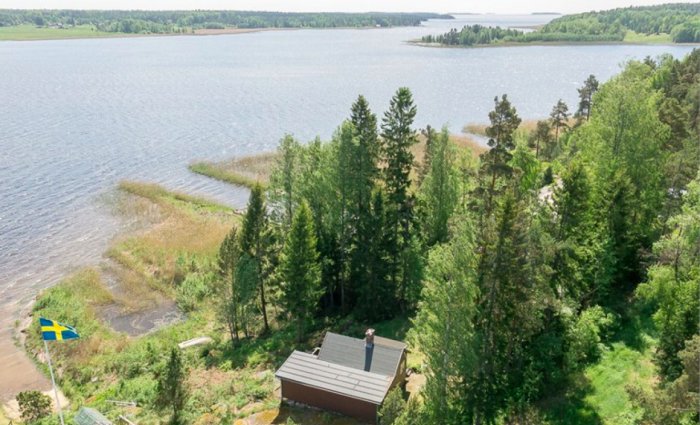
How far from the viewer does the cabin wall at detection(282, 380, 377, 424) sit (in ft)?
87.7

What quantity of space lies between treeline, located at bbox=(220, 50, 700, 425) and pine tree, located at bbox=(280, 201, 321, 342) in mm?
85

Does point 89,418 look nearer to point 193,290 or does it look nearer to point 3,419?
point 3,419

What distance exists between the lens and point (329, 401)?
90.7 ft

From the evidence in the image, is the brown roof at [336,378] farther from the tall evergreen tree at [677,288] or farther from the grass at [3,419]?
the grass at [3,419]

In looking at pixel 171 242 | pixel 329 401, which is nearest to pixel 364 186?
pixel 329 401

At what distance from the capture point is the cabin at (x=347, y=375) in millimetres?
26797

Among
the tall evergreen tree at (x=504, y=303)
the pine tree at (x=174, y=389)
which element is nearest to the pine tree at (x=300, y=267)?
the pine tree at (x=174, y=389)

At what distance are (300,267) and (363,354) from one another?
703cm

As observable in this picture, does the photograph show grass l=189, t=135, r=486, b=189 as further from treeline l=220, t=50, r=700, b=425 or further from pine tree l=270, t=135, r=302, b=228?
treeline l=220, t=50, r=700, b=425

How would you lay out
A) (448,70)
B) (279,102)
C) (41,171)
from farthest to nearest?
1. (448,70)
2. (279,102)
3. (41,171)

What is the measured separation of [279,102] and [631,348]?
9626cm

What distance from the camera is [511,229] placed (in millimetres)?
21531

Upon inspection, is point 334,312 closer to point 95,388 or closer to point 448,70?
point 95,388

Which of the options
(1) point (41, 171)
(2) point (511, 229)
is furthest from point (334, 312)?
(1) point (41, 171)
